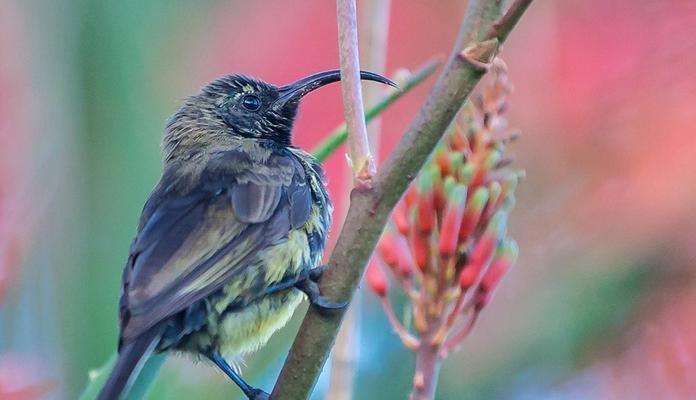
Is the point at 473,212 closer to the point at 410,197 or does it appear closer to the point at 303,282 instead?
the point at 410,197

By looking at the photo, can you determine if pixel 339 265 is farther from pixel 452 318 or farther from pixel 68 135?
pixel 68 135

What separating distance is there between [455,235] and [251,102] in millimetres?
916

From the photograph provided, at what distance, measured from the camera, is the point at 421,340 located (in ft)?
4.04

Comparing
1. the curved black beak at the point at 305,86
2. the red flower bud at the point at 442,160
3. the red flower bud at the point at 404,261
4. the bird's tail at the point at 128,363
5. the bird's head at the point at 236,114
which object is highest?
the curved black beak at the point at 305,86

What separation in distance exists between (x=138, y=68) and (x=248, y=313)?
33.5 inches

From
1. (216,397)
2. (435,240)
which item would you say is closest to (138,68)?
(216,397)

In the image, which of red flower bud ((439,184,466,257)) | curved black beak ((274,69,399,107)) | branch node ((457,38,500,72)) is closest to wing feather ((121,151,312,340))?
curved black beak ((274,69,399,107))

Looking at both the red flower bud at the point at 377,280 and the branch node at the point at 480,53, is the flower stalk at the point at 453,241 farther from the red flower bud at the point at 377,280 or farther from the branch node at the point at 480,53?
the branch node at the point at 480,53

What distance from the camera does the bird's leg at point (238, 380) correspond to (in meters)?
1.67

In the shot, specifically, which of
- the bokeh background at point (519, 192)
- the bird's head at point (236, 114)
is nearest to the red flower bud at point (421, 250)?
the bokeh background at point (519, 192)

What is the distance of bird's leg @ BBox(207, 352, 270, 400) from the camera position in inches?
65.8

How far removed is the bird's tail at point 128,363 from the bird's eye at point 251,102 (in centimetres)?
74

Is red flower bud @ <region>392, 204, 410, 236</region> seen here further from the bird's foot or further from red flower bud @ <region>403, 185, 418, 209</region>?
the bird's foot

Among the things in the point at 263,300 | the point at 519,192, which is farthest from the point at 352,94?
the point at 519,192
